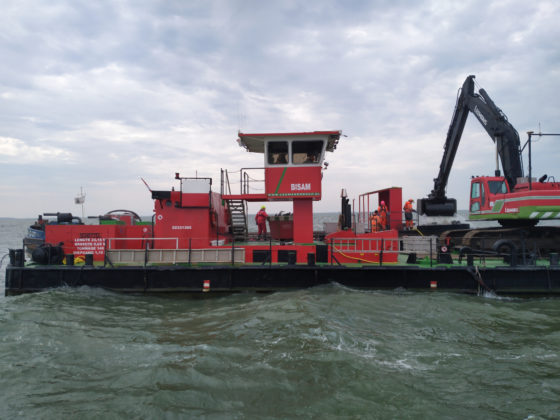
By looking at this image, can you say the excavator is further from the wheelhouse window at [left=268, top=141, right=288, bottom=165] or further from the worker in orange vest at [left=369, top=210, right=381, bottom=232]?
the wheelhouse window at [left=268, top=141, right=288, bottom=165]

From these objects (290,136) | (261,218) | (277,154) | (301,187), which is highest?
(290,136)

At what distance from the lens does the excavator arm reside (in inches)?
534

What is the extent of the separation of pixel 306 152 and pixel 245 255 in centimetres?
353

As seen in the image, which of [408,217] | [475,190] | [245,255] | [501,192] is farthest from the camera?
[408,217]

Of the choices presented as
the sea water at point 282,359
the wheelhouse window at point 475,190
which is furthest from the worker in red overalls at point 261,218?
the wheelhouse window at point 475,190

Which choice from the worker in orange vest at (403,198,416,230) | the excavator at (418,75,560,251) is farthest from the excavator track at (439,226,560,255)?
the worker in orange vest at (403,198,416,230)

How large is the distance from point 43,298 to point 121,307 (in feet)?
6.91

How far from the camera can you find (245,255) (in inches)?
399

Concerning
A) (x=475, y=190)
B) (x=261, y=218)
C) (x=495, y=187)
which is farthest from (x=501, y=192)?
(x=261, y=218)

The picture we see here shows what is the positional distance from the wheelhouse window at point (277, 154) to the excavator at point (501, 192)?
6589mm

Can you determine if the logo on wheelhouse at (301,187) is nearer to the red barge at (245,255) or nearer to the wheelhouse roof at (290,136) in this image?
the red barge at (245,255)

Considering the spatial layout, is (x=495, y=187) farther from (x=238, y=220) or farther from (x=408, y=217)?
(x=238, y=220)

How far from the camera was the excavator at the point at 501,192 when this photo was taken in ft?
36.0

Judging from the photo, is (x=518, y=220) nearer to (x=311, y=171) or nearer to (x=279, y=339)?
(x=311, y=171)
